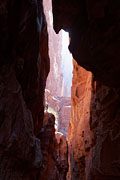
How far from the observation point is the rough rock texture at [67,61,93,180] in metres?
7.98

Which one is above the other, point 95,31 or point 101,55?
point 95,31

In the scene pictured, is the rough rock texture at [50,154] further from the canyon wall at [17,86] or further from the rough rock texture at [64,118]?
the rough rock texture at [64,118]

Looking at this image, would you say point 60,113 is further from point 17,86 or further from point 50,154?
point 17,86

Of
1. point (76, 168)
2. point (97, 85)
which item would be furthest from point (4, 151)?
point (76, 168)

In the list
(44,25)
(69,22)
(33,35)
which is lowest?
(33,35)

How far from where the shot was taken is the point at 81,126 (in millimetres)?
9305

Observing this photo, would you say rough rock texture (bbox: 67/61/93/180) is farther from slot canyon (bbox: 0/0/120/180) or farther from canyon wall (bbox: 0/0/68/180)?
canyon wall (bbox: 0/0/68/180)

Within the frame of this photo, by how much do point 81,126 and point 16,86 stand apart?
20.1 feet

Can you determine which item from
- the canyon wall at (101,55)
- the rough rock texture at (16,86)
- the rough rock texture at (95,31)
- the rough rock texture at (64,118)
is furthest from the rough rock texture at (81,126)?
the rough rock texture at (64,118)

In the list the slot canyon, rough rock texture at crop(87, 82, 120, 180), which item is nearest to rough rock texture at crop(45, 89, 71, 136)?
the slot canyon

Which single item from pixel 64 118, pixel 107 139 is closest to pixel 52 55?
pixel 64 118

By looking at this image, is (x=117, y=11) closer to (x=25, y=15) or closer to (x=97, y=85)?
(x=25, y=15)

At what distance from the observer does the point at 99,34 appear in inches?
167

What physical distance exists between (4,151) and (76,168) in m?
7.59
